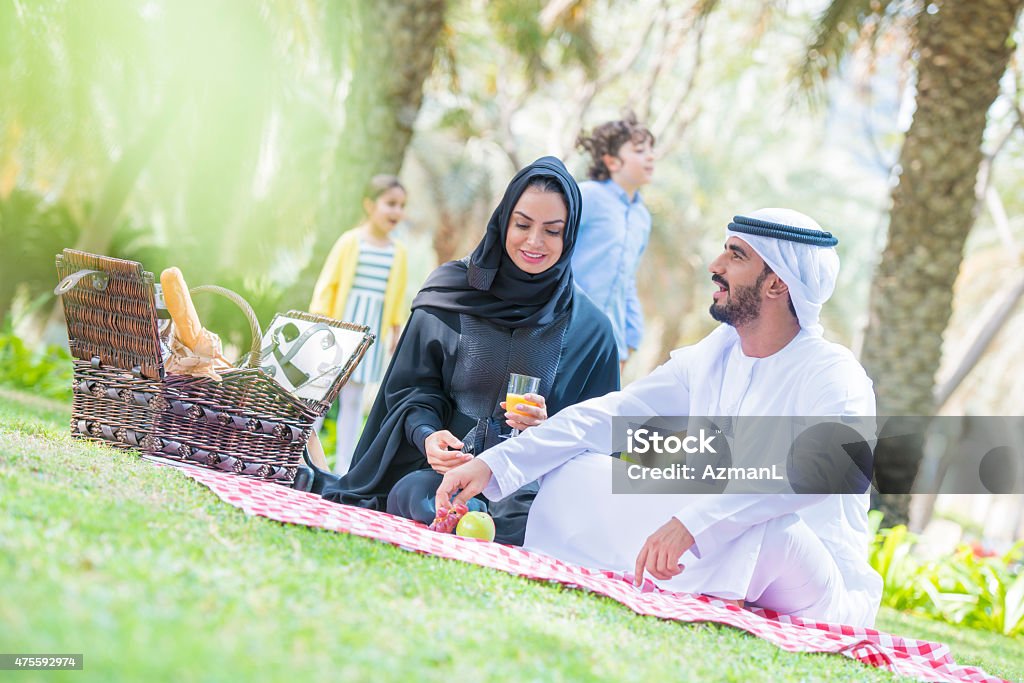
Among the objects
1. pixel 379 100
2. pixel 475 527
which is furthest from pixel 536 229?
pixel 379 100

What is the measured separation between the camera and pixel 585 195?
5699 mm

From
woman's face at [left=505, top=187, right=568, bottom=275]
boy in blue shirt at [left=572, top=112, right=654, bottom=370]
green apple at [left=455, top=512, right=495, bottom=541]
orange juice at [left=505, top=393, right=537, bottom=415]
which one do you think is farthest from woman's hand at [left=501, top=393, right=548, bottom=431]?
boy in blue shirt at [left=572, top=112, right=654, bottom=370]

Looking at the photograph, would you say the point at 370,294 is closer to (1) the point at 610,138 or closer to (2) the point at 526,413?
(1) the point at 610,138

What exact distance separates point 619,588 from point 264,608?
1399mm

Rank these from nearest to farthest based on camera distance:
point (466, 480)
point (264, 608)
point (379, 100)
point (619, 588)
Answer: point (264, 608) → point (619, 588) → point (466, 480) → point (379, 100)

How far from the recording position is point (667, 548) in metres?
3.01

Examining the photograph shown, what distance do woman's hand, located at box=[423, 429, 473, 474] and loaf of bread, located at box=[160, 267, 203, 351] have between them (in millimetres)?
1095

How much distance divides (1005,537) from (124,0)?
73.8ft

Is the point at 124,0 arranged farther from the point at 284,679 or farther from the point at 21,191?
the point at 284,679

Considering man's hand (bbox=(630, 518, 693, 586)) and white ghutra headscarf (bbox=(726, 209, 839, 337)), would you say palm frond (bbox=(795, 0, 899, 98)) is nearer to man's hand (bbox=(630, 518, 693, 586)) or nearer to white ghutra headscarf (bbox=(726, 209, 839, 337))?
white ghutra headscarf (bbox=(726, 209, 839, 337))

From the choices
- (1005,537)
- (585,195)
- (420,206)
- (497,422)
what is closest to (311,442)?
(497,422)

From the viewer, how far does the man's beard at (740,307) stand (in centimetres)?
347

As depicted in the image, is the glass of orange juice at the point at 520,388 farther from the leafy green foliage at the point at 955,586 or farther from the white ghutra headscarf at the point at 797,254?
the leafy green foliage at the point at 955,586

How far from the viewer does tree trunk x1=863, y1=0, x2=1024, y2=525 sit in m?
7.47
